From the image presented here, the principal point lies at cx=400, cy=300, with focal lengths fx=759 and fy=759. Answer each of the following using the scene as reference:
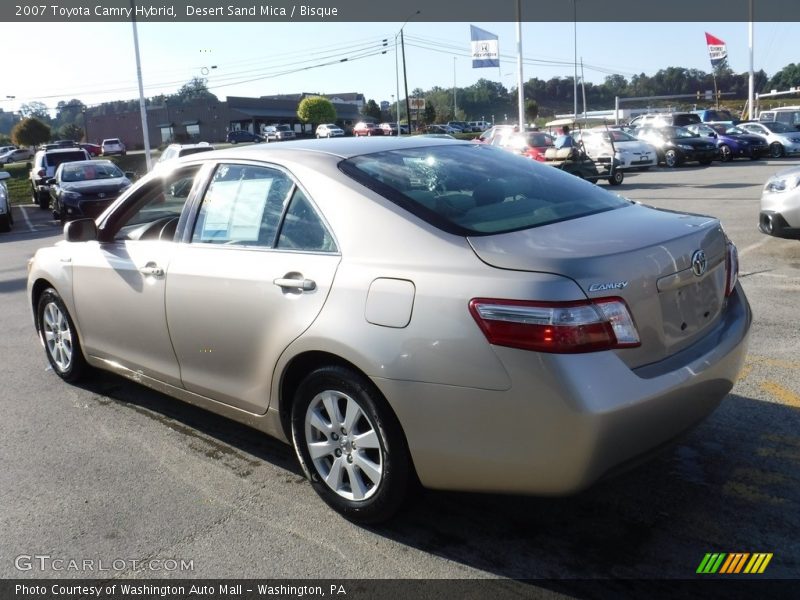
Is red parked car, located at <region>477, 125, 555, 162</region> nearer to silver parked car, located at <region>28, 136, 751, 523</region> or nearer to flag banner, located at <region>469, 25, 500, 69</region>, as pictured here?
flag banner, located at <region>469, 25, 500, 69</region>

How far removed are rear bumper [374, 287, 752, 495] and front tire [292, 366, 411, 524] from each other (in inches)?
4.6

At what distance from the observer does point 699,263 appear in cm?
321

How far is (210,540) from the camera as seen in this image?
3365 millimetres

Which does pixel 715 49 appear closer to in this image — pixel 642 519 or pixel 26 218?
pixel 26 218

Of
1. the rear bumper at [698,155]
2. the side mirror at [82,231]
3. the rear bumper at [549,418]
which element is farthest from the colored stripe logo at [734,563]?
the rear bumper at [698,155]

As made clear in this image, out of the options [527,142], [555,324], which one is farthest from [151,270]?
[527,142]

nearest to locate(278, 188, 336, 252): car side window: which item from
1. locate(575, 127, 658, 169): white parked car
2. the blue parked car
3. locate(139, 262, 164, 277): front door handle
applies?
locate(139, 262, 164, 277): front door handle

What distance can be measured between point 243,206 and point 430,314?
150 cm

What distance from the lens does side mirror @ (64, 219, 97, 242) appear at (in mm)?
4953

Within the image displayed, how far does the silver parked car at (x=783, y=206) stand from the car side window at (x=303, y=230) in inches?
270

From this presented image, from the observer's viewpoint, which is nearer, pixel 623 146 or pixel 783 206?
pixel 783 206

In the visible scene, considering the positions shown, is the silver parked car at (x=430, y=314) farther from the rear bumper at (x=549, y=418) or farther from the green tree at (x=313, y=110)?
the green tree at (x=313, y=110)

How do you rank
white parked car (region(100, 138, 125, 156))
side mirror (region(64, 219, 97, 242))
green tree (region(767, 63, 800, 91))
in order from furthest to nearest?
green tree (region(767, 63, 800, 91)), white parked car (region(100, 138, 125, 156)), side mirror (region(64, 219, 97, 242))

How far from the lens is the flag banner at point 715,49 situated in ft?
163
